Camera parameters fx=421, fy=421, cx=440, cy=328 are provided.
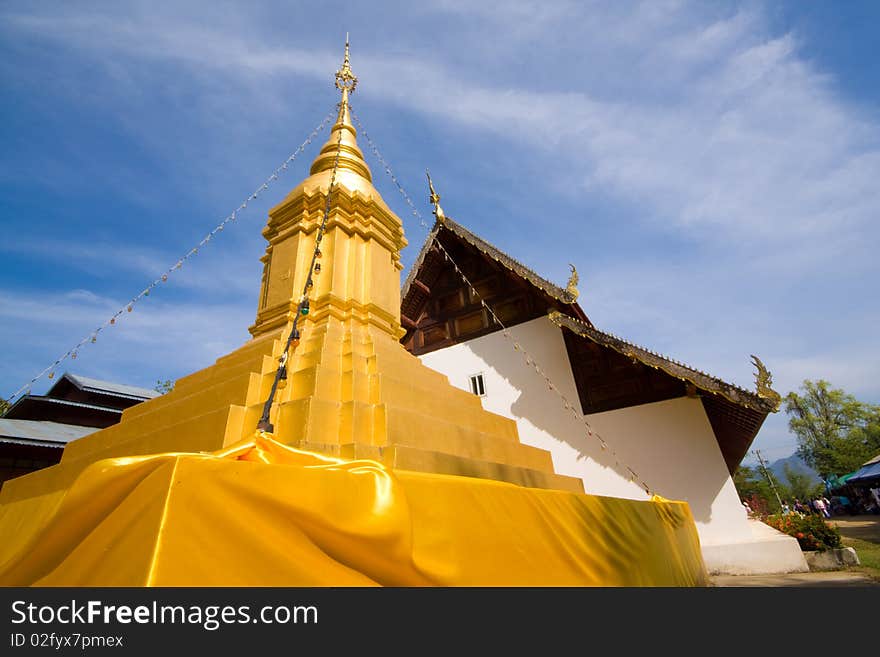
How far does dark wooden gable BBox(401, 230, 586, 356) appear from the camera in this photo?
9391 millimetres

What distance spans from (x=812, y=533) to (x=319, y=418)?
24.3ft

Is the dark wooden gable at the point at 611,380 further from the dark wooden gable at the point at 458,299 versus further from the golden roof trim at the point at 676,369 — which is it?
the dark wooden gable at the point at 458,299

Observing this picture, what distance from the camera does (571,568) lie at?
2502 millimetres

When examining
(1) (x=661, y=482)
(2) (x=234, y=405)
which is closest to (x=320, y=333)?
(2) (x=234, y=405)

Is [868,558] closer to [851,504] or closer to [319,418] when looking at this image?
[319,418]

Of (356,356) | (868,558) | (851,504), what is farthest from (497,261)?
(851,504)

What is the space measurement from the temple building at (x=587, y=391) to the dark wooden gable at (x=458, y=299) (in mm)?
27

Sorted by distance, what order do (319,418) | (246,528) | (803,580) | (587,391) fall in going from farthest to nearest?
(587,391)
(803,580)
(319,418)
(246,528)

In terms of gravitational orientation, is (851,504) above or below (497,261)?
below

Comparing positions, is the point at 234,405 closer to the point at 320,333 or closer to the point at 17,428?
the point at 320,333

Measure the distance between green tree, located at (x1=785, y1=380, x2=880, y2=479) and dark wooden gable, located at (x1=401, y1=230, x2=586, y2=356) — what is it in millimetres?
32199

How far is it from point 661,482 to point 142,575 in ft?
23.8

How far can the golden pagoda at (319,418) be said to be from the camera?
1.46 m

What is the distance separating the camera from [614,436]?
7.29 m
